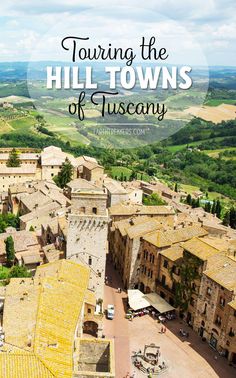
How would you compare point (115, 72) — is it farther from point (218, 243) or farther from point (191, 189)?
point (191, 189)

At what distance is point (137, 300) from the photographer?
147ft

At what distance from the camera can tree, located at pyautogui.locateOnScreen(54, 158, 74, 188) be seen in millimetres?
77938

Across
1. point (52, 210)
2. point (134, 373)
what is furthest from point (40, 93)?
point (52, 210)

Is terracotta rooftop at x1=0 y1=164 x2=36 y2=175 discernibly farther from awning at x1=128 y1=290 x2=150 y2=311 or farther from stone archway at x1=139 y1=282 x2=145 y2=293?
awning at x1=128 y1=290 x2=150 y2=311

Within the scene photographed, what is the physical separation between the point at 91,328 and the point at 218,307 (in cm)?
1199

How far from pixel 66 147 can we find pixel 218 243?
98.7 m

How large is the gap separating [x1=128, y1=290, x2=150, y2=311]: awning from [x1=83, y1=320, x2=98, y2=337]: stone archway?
19.5 feet

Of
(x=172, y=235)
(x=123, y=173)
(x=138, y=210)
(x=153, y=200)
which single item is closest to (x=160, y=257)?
(x=172, y=235)

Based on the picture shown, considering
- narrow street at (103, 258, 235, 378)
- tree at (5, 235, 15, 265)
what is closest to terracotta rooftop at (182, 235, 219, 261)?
narrow street at (103, 258, 235, 378)

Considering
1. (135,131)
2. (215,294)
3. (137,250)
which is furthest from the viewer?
(137,250)

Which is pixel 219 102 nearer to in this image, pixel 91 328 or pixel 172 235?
pixel 172 235

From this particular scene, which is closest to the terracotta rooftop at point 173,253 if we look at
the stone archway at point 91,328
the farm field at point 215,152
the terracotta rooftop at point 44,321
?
the stone archway at point 91,328

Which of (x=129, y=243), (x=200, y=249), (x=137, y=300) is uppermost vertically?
(x=200, y=249)

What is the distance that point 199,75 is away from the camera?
62.0 feet
